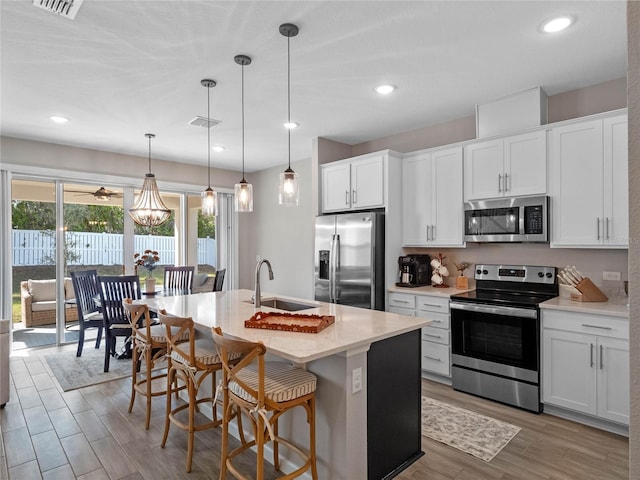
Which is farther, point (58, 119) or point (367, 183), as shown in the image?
point (367, 183)

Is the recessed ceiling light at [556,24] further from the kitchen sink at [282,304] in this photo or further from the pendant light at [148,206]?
the pendant light at [148,206]

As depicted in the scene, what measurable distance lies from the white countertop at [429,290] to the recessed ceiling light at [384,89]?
75.5 inches

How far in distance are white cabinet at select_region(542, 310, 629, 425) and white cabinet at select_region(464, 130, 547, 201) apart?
1140mm

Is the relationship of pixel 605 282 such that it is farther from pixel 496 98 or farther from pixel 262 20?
pixel 262 20

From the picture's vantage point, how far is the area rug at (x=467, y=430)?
2.52m

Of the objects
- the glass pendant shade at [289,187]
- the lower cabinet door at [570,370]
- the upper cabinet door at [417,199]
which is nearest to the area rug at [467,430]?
the lower cabinet door at [570,370]

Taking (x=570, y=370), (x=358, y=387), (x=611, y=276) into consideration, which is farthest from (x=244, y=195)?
(x=611, y=276)

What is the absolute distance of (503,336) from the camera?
10.5 ft

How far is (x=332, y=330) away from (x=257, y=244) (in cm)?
494

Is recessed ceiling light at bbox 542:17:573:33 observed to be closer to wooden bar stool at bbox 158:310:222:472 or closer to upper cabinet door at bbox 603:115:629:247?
upper cabinet door at bbox 603:115:629:247

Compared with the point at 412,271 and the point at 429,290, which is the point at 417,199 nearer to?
the point at 412,271

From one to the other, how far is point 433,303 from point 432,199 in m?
1.11

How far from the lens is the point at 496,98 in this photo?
11.6 feet

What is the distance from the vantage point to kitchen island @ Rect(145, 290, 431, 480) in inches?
75.3
